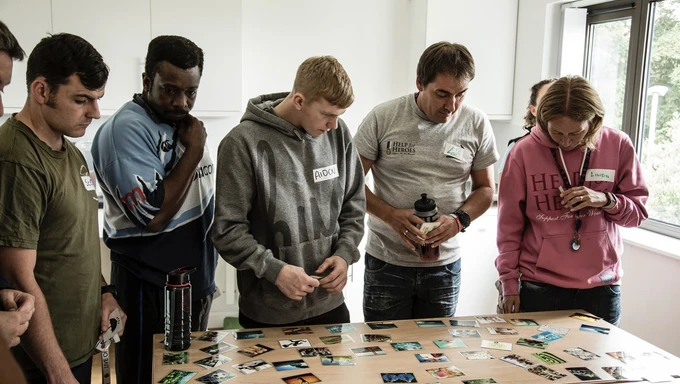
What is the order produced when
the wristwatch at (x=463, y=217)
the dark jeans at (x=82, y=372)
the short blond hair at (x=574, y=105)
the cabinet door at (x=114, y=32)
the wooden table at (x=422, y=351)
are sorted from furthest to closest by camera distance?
the cabinet door at (x=114, y=32)
the wristwatch at (x=463, y=217)
the short blond hair at (x=574, y=105)
the dark jeans at (x=82, y=372)
the wooden table at (x=422, y=351)

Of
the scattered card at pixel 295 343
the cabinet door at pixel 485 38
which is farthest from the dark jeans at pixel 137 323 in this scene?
the cabinet door at pixel 485 38

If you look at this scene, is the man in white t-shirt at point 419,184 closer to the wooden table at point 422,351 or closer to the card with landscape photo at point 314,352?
the wooden table at point 422,351

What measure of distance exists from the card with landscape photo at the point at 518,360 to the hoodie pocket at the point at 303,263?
58cm

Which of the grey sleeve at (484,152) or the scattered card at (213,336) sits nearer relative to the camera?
the scattered card at (213,336)

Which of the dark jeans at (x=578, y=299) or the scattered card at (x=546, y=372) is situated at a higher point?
the dark jeans at (x=578, y=299)

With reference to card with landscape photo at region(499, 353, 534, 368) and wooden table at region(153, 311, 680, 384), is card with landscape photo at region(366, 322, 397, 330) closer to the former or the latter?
wooden table at region(153, 311, 680, 384)

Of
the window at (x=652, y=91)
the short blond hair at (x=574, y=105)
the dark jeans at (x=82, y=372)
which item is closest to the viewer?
the dark jeans at (x=82, y=372)

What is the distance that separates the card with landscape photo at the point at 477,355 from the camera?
165 centimetres

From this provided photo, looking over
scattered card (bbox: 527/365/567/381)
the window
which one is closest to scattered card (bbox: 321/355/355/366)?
scattered card (bbox: 527/365/567/381)

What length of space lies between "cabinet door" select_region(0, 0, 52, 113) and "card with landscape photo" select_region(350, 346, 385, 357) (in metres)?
2.72

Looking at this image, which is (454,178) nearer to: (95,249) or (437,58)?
(437,58)

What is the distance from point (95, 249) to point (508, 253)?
134 cm

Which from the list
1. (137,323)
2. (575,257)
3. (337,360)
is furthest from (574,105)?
(137,323)

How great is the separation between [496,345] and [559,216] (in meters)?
0.56
